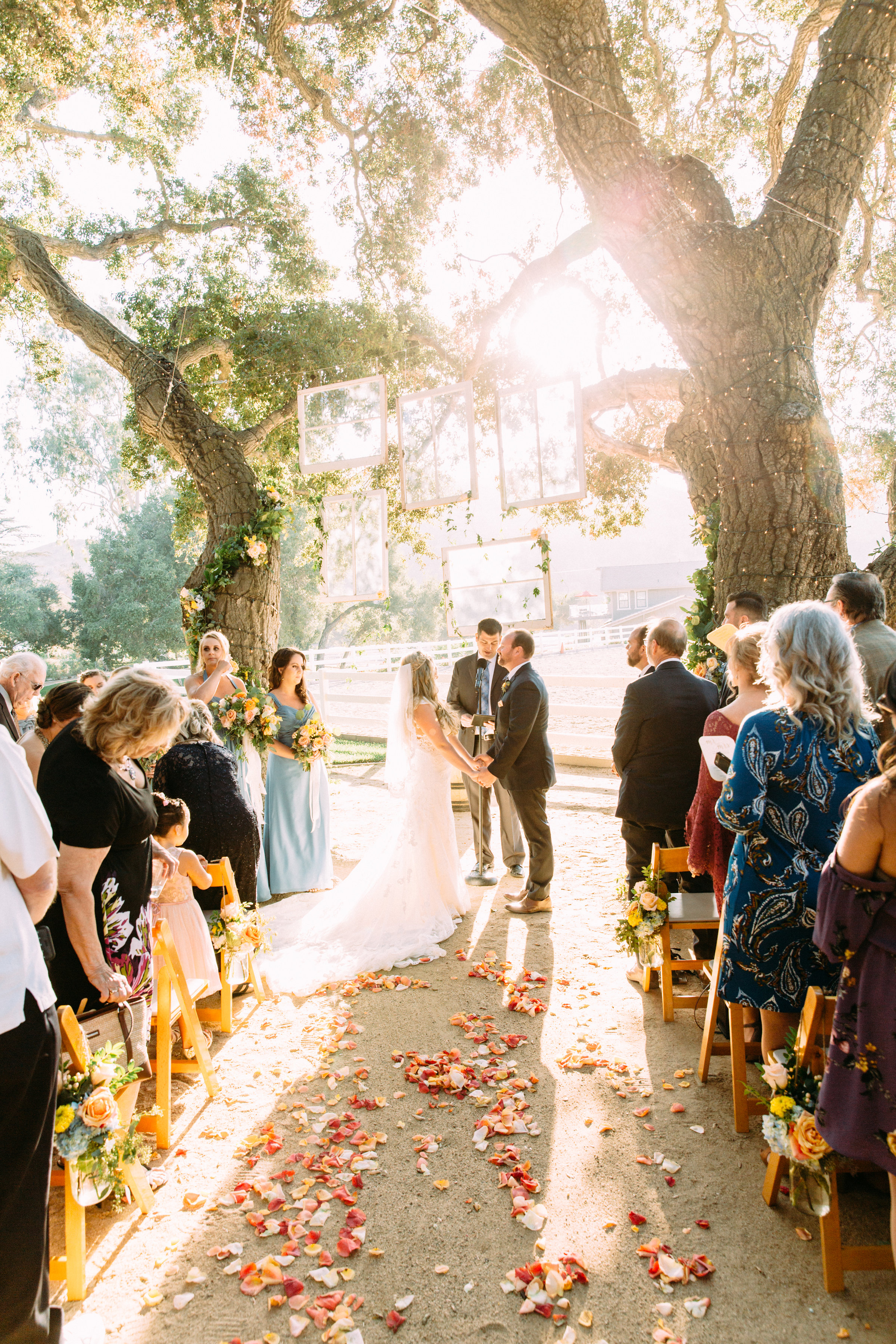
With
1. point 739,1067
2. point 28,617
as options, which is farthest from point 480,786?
point 28,617

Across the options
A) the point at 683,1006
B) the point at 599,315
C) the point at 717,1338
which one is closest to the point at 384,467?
the point at 599,315

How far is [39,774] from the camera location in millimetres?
2689

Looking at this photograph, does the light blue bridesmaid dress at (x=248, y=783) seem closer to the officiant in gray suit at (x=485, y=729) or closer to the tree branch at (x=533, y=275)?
the officiant in gray suit at (x=485, y=729)

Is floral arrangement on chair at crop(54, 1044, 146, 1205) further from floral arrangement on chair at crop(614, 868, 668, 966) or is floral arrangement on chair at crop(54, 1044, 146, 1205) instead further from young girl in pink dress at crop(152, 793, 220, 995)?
floral arrangement on chair at crop(614, 868, 668, 966)

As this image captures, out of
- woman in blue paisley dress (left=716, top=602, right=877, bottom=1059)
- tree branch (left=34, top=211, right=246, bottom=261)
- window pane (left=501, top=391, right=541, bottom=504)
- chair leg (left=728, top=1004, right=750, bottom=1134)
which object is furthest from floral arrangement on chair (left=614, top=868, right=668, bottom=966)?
tree branch (left=34, top=211, right=246, bottom=261)

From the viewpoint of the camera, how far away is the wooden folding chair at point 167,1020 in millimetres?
3182

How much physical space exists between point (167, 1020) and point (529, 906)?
10.2 feet

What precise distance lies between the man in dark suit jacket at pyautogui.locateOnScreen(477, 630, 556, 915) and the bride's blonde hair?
0.40m

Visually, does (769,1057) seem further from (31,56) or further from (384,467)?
(31,56)

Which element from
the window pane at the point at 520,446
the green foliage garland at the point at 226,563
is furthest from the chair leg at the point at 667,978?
the green foliage garland at the point at 226,563

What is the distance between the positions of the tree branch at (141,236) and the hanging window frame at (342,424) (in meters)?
2.93

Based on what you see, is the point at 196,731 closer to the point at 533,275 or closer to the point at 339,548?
the point at 339,548

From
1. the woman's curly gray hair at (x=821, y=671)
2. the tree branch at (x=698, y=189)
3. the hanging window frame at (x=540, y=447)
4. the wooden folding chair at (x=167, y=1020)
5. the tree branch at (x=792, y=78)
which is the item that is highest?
the tree branch at (x=792, y=78)

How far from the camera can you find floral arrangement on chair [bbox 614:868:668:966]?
388cm
